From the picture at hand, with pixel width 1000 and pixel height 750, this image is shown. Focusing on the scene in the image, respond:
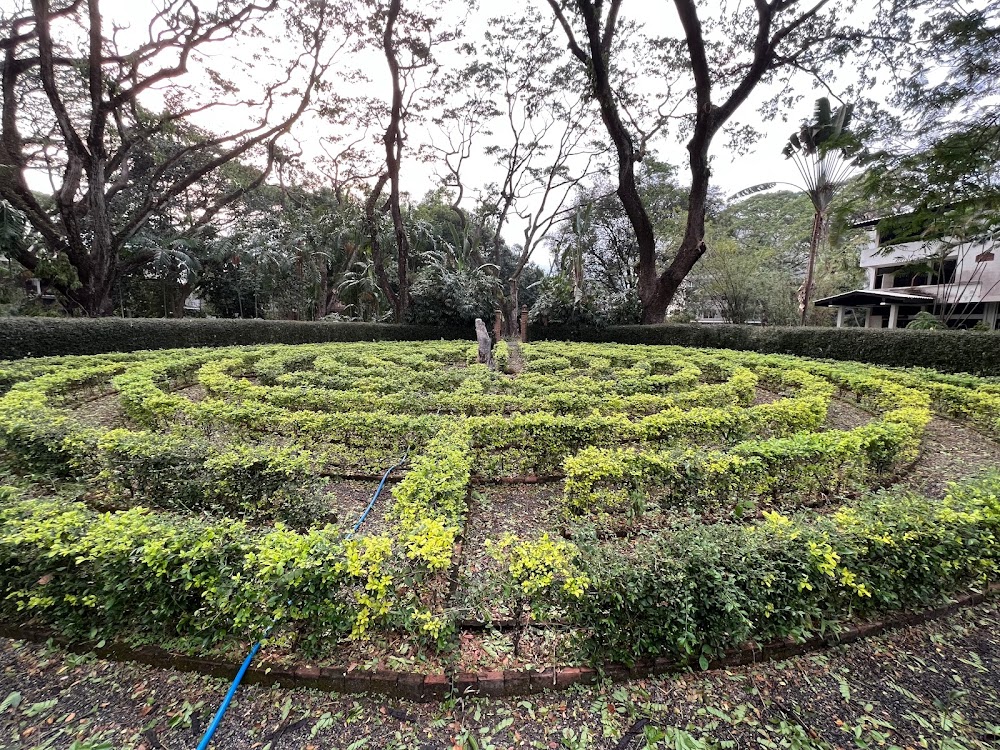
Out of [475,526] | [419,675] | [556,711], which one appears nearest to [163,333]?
[475,526]

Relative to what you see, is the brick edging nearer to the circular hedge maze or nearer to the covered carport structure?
the circular hedge maze

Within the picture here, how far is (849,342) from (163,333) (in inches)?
674

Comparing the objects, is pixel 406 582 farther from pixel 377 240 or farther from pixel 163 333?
pixel 377 240

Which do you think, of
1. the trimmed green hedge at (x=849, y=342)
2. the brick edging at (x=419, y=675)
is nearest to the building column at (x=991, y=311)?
the trimmed green hedge at (x=849, y=342)

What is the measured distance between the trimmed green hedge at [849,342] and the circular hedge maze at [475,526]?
3518 millimetres

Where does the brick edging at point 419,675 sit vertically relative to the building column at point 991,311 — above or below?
below

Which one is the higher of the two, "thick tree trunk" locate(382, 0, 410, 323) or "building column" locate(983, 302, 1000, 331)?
"thick tree trunk" locate(382, 0, 410, 323)

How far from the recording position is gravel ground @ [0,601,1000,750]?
179cm

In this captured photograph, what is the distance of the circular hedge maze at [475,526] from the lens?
206 centimetres

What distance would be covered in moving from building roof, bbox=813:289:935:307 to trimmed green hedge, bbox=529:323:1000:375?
27.8ft

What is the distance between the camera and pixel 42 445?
11.8 ft

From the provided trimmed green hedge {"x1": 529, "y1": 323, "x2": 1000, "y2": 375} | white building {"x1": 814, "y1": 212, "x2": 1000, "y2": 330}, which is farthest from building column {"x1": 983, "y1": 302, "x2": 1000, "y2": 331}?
trimmed green hedge {"x1": 529, "y1": 323, "x2": 1000, "y2": 375}

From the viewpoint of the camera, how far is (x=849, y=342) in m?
10.4

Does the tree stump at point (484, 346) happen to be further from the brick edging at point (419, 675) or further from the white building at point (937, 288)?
the white building at point (937, 288)
